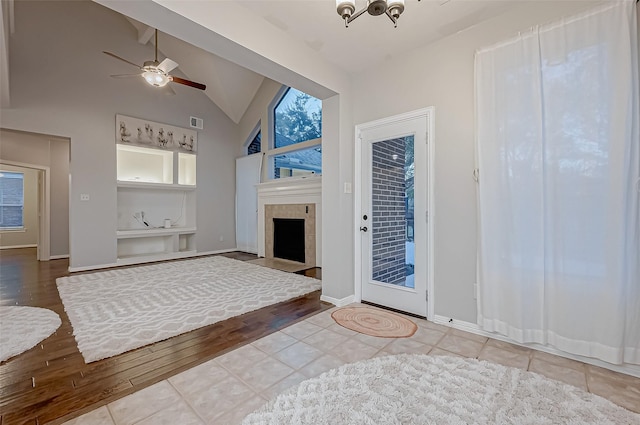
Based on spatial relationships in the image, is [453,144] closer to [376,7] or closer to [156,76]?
[376,7]

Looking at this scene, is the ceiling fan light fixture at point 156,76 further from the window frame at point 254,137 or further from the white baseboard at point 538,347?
the white baseboard at point 538,347

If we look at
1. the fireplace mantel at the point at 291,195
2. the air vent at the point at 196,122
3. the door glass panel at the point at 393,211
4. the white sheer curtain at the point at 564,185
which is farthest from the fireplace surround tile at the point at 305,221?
the white sheer curtain at the point at 564,185

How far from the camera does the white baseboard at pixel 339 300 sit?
3.17 meters

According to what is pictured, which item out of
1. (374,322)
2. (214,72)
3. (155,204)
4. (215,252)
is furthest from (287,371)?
(214,72)

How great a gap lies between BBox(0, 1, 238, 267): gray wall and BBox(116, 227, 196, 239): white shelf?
0.20 metres

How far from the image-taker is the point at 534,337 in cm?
213

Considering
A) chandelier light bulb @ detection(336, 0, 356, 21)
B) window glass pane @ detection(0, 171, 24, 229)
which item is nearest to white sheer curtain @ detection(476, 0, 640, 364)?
chandelier light bulb @ detection(336, 0, 356, 21)

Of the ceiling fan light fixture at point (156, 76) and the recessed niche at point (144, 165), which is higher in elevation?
the ceiling fan light fixture at point (156, 76)

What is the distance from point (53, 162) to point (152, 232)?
10.9 ft

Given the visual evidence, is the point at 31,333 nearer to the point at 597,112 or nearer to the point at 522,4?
the point at 597,112

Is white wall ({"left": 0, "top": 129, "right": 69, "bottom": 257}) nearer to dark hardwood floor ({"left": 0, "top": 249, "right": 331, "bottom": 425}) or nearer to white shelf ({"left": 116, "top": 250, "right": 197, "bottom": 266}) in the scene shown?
white shelf ({"left": 116, "top": 250, "right": 197, "bottom": 266})

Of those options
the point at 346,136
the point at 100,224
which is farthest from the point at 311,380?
the point at 100,224

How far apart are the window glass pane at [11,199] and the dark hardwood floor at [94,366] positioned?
273 inches

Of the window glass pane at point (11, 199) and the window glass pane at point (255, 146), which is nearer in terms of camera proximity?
the window glass pane at point (255, 146)
